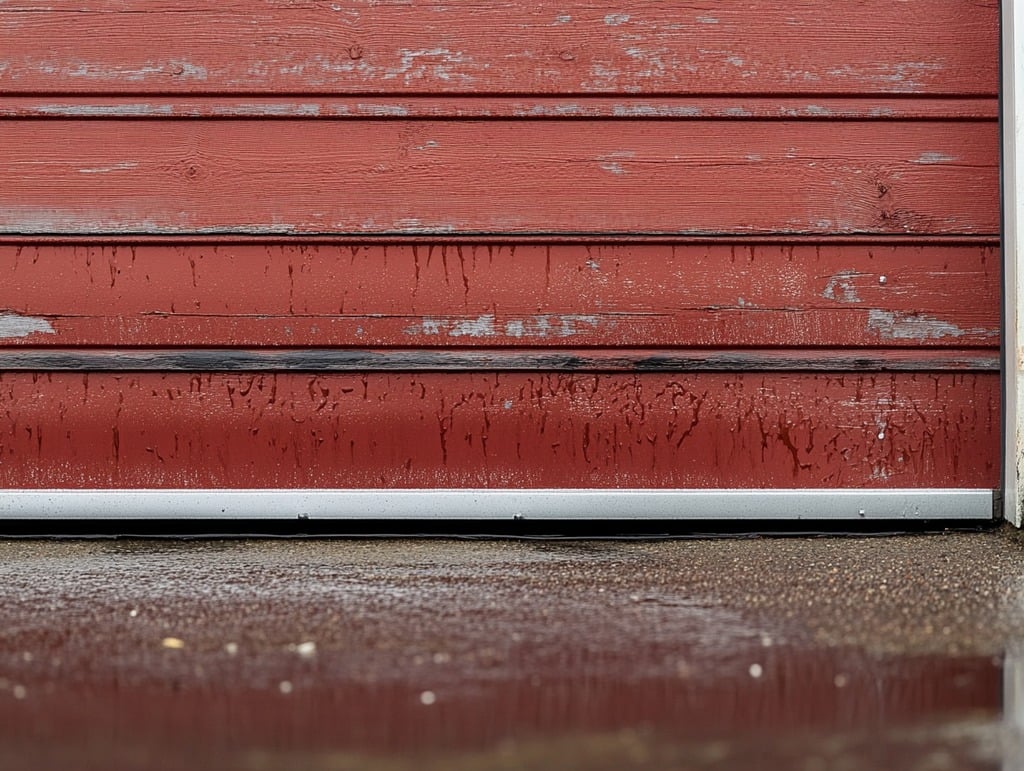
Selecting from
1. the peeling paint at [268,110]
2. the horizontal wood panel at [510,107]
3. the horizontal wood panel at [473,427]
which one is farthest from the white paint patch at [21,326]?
the peeling paint at [268,110]

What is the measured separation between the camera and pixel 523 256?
2.41 m

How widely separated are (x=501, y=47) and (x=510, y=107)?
5.6 inches

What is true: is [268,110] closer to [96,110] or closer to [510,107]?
[96,110]

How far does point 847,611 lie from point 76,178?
193 centimetres

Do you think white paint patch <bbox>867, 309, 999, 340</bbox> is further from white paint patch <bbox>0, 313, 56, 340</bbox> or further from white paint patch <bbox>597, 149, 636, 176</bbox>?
white paint patch <bbox>0, 313, 56, 340</bbox>

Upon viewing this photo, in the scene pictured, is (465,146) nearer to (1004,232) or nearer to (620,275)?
(620,275)

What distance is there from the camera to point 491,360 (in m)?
2.40

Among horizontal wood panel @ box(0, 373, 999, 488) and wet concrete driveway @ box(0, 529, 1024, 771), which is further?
horizontal wood panel @ box(0, 373, 999, 488)

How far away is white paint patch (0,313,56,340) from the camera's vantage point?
2.39 meters

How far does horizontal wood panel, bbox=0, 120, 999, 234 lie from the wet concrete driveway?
0.77 m

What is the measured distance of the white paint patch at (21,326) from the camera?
239cm

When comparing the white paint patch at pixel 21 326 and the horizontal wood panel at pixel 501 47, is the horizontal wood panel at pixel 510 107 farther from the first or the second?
the white paint patch at pixel 21 326

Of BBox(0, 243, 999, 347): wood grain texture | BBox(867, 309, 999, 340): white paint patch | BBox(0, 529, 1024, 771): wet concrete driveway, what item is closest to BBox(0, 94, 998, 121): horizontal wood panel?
BBox(0, 243, 999, 347): wood grain texture

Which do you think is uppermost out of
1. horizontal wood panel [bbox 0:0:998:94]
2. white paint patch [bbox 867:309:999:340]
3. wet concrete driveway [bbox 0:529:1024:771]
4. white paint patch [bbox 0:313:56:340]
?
horizontal wood panel [bbox 0:0:998:94]
